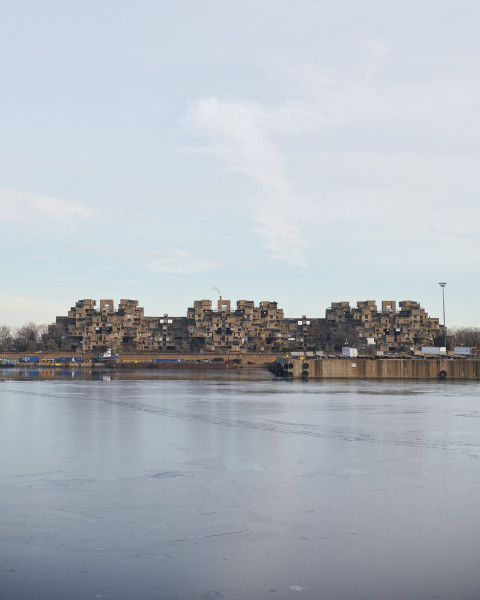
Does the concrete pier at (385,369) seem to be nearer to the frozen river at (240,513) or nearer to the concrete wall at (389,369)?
the concrete wall at (389,369)

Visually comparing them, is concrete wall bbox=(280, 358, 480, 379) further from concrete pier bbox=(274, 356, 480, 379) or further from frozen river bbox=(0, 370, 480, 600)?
frozen river bbox=(0, 370, 480, 600)

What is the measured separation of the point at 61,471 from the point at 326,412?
22.1 meters

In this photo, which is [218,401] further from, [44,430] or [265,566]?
[265,566]

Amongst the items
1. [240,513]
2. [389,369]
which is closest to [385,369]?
[389,369]

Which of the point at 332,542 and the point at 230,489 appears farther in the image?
the point at 230,489

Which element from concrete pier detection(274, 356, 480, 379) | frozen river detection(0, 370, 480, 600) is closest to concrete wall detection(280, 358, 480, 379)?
concrete pier detection(274, 356, 480, 379)

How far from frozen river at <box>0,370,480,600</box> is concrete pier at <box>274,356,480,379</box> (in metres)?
65.1

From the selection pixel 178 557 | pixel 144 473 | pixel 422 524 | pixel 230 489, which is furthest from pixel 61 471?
pixel 422 524

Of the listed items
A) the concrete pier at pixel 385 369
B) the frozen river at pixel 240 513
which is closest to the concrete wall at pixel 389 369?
the concrete pier at pixel 385 369

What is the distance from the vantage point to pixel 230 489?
55.7 feet

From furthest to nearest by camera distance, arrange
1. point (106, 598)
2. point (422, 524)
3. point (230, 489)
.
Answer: point (230, 489) → point (422, 524) → point (106, 598)

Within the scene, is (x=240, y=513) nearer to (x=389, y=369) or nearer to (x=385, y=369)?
(x=389, y=369)

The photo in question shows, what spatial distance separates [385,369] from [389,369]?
0.64 m

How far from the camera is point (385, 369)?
9619 cm
